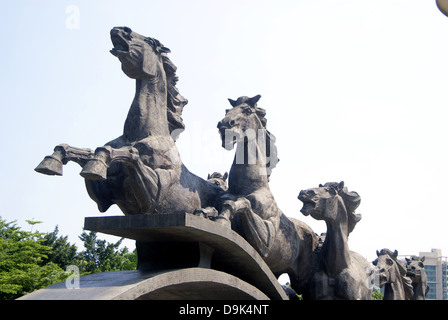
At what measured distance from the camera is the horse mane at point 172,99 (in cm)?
759

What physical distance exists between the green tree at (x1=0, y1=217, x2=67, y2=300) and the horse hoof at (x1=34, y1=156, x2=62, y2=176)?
13610 millimetres

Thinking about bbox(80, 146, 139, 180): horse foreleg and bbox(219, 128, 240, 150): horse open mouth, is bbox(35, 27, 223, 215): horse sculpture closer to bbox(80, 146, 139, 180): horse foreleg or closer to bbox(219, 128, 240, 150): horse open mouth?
bbox(80, 146, 139, 180): horse foreleg

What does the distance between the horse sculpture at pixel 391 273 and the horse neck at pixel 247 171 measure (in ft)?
8.52

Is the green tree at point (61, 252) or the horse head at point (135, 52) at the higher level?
the horse head at point (135, 52)

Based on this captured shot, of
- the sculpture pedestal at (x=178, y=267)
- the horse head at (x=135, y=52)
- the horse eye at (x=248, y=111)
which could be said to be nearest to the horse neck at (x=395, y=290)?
the sculpture pedestal at (x=178, y=267)

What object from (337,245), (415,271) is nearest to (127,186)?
(337,245)

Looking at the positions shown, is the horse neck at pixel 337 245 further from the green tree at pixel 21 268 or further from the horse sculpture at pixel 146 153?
the green tree at pixel 21 268

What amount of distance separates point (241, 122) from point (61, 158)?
2.55m

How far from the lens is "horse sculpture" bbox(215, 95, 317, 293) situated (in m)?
7.11

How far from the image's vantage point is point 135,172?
649cm
